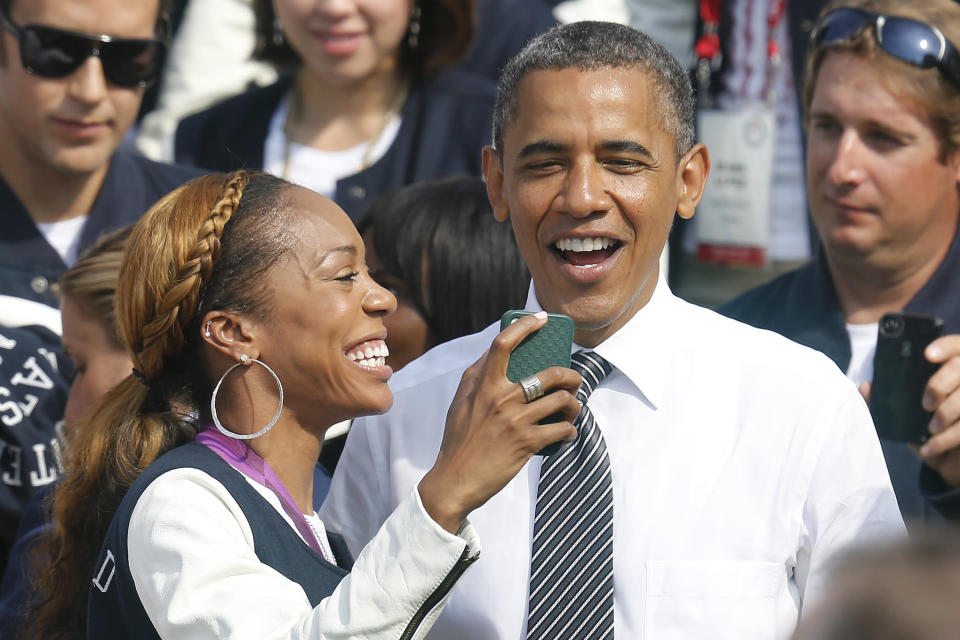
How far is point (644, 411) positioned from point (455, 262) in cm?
98

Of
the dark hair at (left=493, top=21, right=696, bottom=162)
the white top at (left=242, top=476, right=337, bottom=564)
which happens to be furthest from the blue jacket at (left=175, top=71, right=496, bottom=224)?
the white top at (left=242, top=476, right=337, bottom=564)

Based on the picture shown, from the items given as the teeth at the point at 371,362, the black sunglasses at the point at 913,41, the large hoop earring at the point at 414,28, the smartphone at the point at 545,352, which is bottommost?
the teeth at the point at 371,362

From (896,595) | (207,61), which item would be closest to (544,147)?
(896,595)

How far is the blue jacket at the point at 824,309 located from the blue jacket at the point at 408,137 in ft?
3.46

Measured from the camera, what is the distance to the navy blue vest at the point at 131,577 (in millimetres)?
2164

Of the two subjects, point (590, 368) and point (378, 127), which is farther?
point (378, 127)

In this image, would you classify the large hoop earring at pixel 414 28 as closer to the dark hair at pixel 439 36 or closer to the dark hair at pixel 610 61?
the dark hair at pixel 439 36

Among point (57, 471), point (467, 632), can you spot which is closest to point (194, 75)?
point (57, 471)

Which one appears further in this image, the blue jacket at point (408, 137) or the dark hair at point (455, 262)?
the blue jacket at point (408, 137)

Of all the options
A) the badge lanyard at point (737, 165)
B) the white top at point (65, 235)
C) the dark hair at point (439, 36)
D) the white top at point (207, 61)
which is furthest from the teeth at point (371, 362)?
the white top at point (207, 61)

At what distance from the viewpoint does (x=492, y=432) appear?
207cm

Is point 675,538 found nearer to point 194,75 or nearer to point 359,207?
point 359,207

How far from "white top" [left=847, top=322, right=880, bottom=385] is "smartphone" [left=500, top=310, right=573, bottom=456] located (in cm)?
133

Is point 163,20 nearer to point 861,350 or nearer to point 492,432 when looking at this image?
point 861,350
